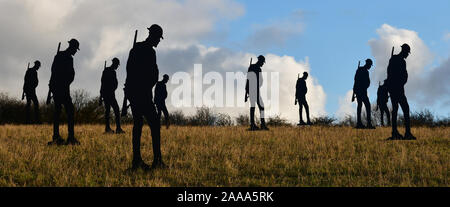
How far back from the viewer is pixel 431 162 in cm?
1022

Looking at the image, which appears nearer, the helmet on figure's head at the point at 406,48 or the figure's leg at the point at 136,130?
the figure's leg at the point at 136,130

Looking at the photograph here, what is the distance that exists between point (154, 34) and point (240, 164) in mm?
3092

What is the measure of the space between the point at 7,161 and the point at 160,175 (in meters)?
4.08

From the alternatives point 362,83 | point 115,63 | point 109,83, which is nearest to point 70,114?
point 109,83

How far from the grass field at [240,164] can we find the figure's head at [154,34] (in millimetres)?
2283

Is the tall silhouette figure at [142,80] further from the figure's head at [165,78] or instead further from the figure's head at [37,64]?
the figure's head at [37,64]

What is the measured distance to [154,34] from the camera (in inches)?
339

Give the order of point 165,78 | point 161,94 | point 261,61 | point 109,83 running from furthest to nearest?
point 165,78 < point 161,94 < point 261,61 < point 109,83

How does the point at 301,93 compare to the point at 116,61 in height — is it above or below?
below

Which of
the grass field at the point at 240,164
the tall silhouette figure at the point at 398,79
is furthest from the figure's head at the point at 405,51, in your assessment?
the grass field at the point at 240,164

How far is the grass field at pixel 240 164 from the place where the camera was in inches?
316

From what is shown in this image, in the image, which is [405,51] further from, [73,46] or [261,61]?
[73,46]
